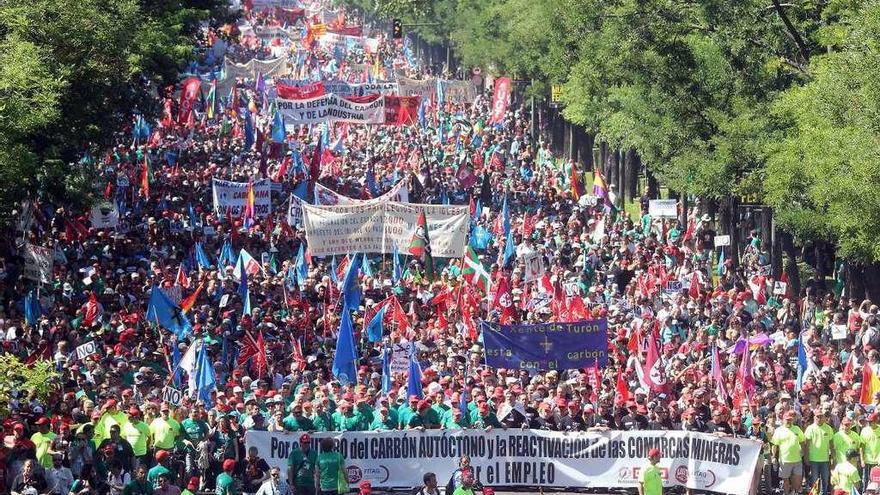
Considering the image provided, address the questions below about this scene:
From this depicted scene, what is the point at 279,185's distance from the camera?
49.2 metres

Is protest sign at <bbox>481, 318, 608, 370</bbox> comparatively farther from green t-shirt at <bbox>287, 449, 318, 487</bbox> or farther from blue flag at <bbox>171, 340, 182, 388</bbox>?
green t-shirt at <bbox>287, 449, 318, 487</bbox>

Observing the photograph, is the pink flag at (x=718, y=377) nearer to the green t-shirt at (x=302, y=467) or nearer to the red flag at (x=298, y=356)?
the red flag at (x=298, y=356)

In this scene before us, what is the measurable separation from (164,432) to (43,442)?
1.59 meters

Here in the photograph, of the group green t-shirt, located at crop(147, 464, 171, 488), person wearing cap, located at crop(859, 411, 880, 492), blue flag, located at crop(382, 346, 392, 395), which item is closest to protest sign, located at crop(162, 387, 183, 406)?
blue flag, located at crop(382, 346, 392, 395)

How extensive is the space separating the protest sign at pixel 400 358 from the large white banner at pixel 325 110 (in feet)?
89.9

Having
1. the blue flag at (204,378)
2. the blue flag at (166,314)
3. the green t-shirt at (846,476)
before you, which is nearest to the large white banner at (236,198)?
the blue flag at (166,314)

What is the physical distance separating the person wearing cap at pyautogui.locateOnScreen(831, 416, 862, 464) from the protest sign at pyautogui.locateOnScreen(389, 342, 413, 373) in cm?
658

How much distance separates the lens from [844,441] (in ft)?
75.5

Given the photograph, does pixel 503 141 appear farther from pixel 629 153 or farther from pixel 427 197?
pixel 427 197

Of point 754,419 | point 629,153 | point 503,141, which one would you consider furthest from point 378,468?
point 503,141

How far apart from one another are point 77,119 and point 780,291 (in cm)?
1540

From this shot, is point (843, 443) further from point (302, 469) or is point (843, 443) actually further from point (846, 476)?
point (302, 469)

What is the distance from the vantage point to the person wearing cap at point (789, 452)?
23047mm

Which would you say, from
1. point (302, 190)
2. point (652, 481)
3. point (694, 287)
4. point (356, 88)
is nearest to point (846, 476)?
point (652, 481)
